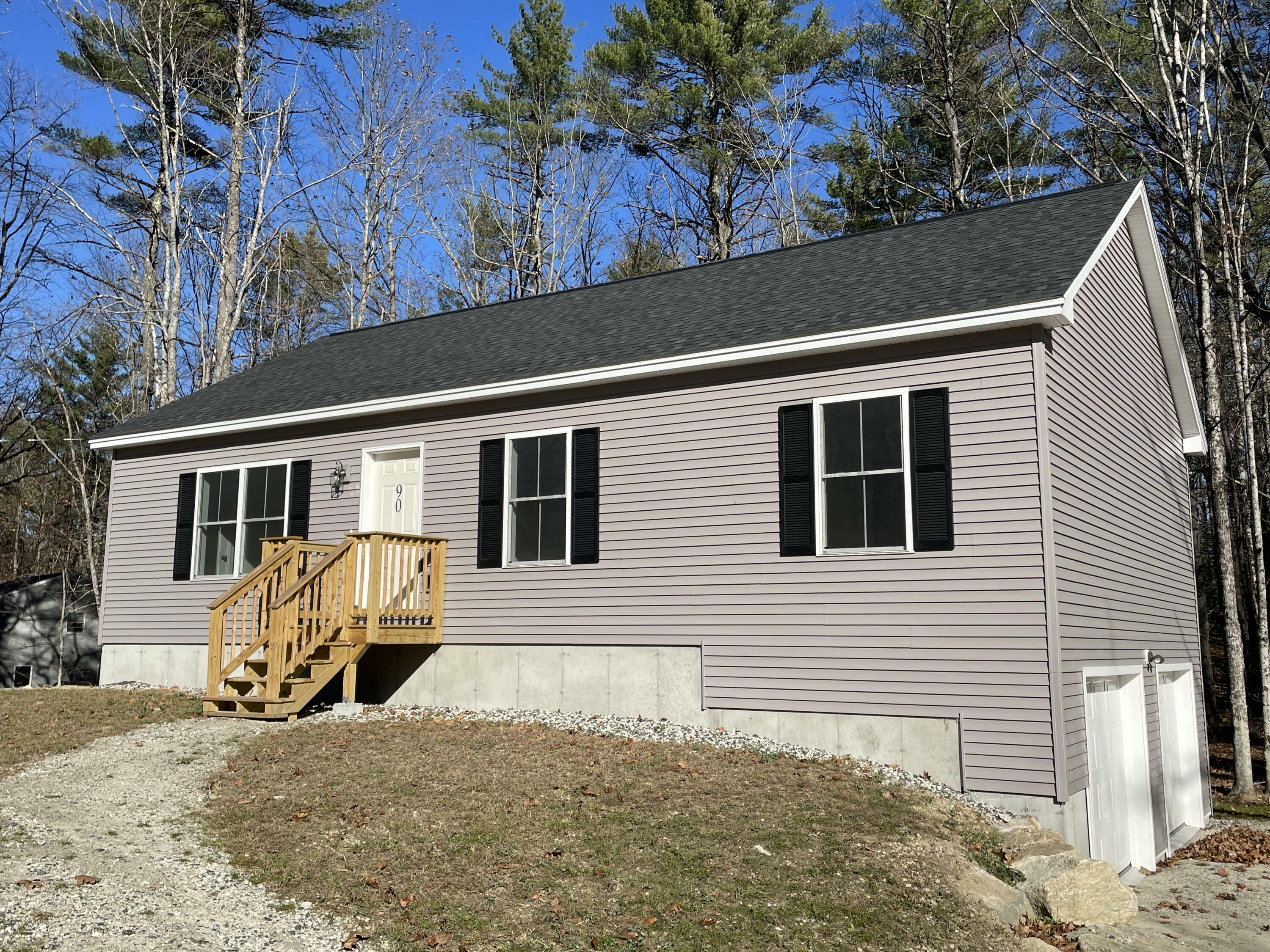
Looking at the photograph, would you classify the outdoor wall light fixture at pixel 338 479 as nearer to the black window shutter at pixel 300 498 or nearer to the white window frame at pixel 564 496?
the black window shutter at pixel 300 498

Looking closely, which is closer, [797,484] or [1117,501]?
[797,484]

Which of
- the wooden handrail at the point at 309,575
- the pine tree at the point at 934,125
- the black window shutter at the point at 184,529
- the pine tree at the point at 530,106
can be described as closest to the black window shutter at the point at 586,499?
the wooden handrail at the point at 309,575

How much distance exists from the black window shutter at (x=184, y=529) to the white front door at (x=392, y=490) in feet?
9.65

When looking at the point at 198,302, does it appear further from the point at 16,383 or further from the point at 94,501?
the point at 94,501

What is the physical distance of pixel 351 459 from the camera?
12773 mm

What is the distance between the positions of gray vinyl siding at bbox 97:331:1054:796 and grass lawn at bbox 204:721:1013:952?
0.91 m

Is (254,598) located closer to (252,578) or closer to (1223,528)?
(252,578)

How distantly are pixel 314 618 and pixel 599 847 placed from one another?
522 centimetres

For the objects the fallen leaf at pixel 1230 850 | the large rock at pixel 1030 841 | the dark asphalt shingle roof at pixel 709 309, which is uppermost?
the dark asphalt shingle roof at pixel 709 309

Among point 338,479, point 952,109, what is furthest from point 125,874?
point 952,109

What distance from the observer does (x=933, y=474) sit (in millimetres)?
8961

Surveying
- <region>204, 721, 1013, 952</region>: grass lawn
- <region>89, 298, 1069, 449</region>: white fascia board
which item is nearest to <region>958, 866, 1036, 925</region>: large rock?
<region>204, 721, 1013, 952</region>: grass lawn

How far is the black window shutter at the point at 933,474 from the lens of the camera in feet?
29.2

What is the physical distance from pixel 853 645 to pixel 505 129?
20426 mm
